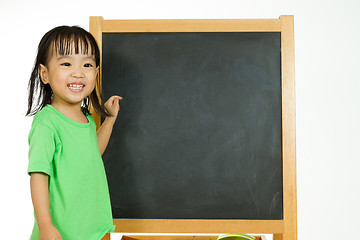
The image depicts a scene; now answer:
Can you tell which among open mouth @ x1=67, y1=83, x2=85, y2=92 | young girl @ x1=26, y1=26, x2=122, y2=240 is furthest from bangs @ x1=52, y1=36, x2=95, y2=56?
open mouth @ x1=67, y1=83, x2=85, y2=92

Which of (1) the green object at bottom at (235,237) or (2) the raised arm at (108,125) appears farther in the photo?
(1) the green object at bottom at (235,237)

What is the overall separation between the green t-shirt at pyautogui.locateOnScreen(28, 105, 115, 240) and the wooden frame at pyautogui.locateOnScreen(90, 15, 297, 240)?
0.86ft

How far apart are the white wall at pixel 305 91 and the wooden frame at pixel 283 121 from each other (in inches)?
29.6

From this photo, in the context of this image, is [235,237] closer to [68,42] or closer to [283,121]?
[283,121]

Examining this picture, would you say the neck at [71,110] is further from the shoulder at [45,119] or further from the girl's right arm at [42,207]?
the girl's right arm at [42,207]

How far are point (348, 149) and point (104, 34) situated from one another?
1567 mm

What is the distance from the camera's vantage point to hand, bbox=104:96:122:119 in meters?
1.49

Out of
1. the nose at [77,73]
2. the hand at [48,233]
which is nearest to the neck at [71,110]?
the nose at [77,73]

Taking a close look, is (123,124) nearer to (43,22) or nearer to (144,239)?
(144,239)

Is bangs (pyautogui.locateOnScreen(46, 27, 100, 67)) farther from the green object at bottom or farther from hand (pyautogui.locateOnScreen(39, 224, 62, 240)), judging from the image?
the green object at bottom

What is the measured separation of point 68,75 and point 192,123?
1.73 ft

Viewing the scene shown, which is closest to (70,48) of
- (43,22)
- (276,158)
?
(276,158)

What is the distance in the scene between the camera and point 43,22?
2.29m

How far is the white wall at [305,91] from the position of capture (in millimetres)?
2254
